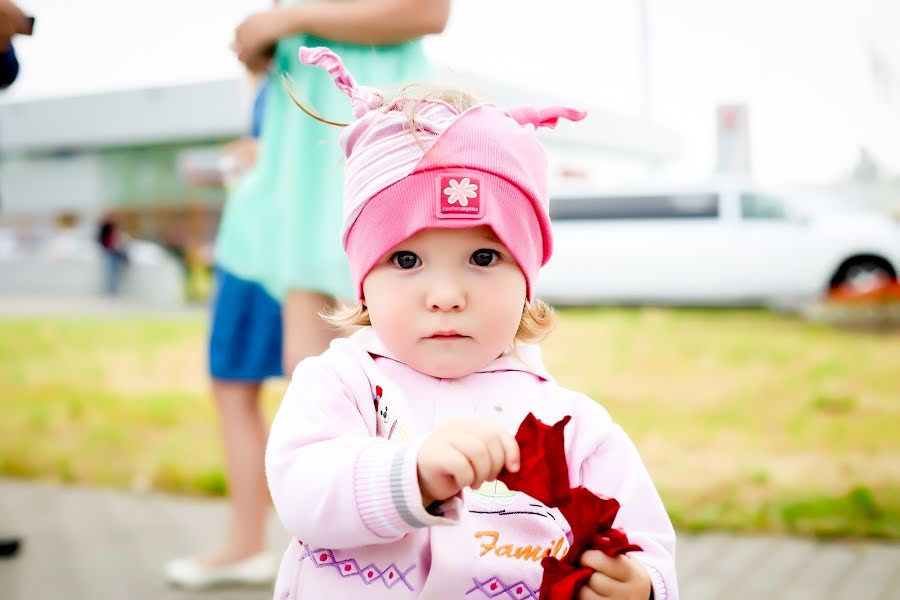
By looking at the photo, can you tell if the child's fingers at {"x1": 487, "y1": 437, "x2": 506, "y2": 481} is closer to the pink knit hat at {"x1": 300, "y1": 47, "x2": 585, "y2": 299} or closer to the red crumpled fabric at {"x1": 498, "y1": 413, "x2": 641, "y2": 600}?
the red crumpled fabric at {"x1": 498, "y1": 413, "x2": 641, "y2": 600}

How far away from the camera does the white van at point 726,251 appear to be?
936 centimetres

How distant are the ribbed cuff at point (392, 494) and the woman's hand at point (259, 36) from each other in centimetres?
109

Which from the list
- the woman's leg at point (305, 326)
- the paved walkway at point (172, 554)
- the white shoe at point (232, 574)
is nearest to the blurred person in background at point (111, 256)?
the paved walkway at point (172, 554)

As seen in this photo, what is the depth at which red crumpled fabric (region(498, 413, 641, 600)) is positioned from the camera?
0.88 m

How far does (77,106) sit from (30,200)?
298 centimetres

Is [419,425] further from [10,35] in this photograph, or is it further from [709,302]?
[709,302]

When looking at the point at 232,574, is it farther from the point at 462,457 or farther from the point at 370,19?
the point at 462,457

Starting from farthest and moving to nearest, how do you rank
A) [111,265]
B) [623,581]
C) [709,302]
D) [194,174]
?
[111,265], [709,302], [194,174], [623,581]

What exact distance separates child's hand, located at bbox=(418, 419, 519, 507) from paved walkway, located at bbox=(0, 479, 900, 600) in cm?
143

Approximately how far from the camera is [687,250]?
9609 millimetres

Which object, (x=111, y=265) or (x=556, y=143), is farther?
(x=111, y=265)

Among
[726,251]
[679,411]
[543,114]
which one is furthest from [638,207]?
[543,114]

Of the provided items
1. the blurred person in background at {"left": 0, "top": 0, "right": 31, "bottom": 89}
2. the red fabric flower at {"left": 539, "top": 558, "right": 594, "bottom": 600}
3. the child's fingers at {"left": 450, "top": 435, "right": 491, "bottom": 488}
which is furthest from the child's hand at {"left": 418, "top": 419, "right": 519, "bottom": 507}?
the blurred person in background at {"left": 0, "top": 0, "right": 31, "bottom": 89}

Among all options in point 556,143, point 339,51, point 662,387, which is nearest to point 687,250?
point 556,143
